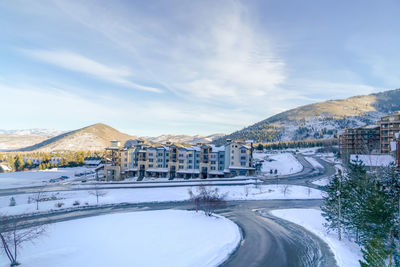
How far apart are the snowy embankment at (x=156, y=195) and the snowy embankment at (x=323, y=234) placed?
1122 centimetres

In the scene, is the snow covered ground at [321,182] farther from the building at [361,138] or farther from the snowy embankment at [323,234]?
the building at [361,138]

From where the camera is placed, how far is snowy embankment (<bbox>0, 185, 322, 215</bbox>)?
141 feet

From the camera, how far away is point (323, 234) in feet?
83.5

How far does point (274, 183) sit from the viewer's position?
57188 mm

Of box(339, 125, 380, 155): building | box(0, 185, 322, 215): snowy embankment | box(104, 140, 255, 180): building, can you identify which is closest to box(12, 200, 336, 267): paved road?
box(0, 185, 322, 215): snowy embankment

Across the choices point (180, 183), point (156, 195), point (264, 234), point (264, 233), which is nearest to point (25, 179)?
point (180, 183)

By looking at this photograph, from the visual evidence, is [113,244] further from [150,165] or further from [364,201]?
[150,165]

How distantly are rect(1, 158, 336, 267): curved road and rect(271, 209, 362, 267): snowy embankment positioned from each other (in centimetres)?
76

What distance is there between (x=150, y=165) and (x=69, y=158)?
87446mm

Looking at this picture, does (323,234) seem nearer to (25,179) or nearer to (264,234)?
(264,234)

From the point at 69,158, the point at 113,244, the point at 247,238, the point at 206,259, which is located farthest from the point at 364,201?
the point at 69,158

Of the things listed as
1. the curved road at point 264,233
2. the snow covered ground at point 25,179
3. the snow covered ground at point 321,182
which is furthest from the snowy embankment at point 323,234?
the snow covered ground at point 25,179

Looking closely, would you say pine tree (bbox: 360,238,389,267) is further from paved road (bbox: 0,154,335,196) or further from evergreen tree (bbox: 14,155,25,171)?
evergreen tree (bbox: 14,155,25,171)

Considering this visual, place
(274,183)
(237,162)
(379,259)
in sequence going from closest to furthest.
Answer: (379,259) → (274,183) → (237,162)
